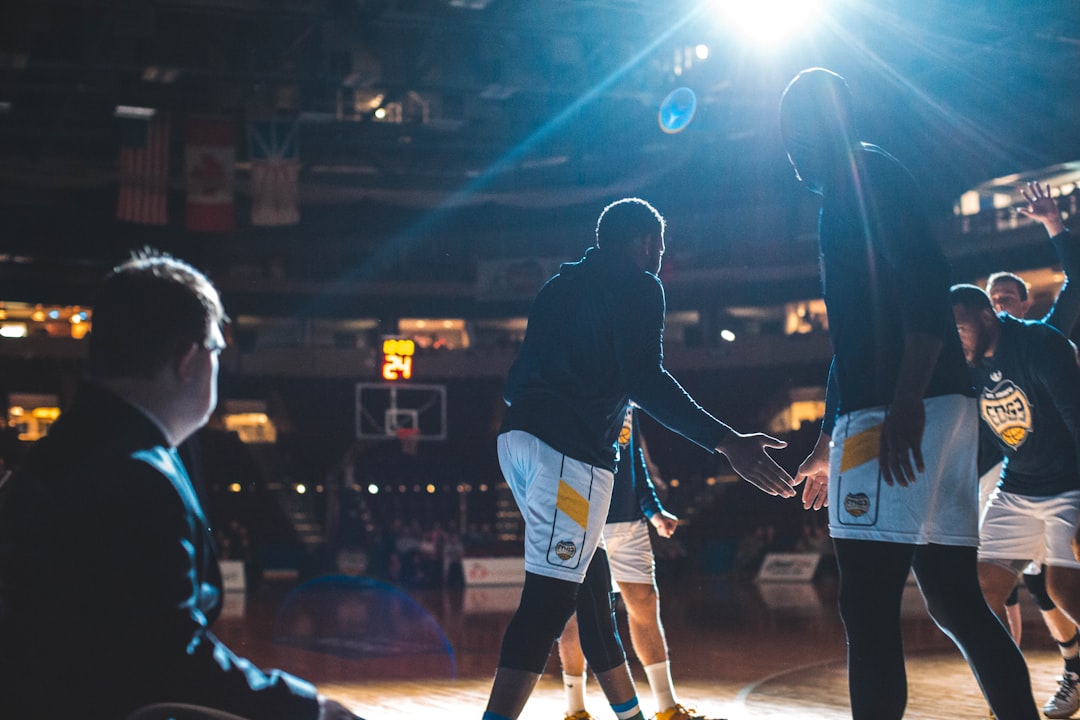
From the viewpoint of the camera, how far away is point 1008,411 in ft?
14.8

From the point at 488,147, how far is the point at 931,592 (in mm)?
23544

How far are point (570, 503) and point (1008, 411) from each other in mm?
2383

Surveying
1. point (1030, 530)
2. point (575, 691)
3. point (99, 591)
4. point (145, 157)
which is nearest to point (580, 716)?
point (575, 691)

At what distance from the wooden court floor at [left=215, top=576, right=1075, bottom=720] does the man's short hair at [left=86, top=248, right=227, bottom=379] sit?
392cm

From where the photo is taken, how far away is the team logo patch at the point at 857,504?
2.52 meters

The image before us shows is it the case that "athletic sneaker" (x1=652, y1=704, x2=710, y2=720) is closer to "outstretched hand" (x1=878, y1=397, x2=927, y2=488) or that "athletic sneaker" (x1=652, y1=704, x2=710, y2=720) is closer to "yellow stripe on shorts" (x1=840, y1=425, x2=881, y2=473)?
"yellow stripe on shorts" (x1=840, y1=425, x2=881, y2=473)

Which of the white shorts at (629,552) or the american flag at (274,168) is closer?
the white shorts at (629,552)

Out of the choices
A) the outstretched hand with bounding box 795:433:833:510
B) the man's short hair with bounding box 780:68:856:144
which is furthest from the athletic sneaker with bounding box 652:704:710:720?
the man's short hair with bounding box 780:68:856:144

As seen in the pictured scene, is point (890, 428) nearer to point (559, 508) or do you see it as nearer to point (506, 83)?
point (559, 508)

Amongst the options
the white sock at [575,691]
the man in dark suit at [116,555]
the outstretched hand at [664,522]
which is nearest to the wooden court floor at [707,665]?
the white sock at [575,691]

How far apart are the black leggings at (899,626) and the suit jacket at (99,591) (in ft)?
5.25

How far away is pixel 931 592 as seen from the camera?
8.39 feet

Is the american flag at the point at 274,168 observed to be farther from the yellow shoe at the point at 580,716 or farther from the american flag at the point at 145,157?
the yellow shoe at the point at 580,716

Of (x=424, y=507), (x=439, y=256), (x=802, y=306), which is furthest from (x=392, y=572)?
(x=802, y=306)
